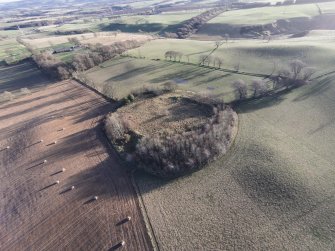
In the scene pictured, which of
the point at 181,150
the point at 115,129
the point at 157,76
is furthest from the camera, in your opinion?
the point at 157,76

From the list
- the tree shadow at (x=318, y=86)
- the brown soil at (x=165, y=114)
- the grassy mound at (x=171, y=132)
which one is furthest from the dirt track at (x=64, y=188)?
the tree shadow at (x=318, y=86)

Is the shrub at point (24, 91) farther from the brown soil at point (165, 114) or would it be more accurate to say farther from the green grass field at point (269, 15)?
the green grass field at point (269, 15)

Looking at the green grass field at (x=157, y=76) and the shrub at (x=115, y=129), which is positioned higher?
the shrub at (x=115, y=129)

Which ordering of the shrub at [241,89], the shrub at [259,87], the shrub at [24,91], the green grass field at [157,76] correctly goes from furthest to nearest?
1. the shrub at [24,91]
2. the green grass field at [157,76]
3. the shrub at [259,87]
4. the shrub at [241,89]

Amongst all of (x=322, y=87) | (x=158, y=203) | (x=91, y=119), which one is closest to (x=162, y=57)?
(x=91, y=119)

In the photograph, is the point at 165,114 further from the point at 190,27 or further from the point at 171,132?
the point at 190,27

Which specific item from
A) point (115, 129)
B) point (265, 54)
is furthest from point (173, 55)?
point (115, 129)
